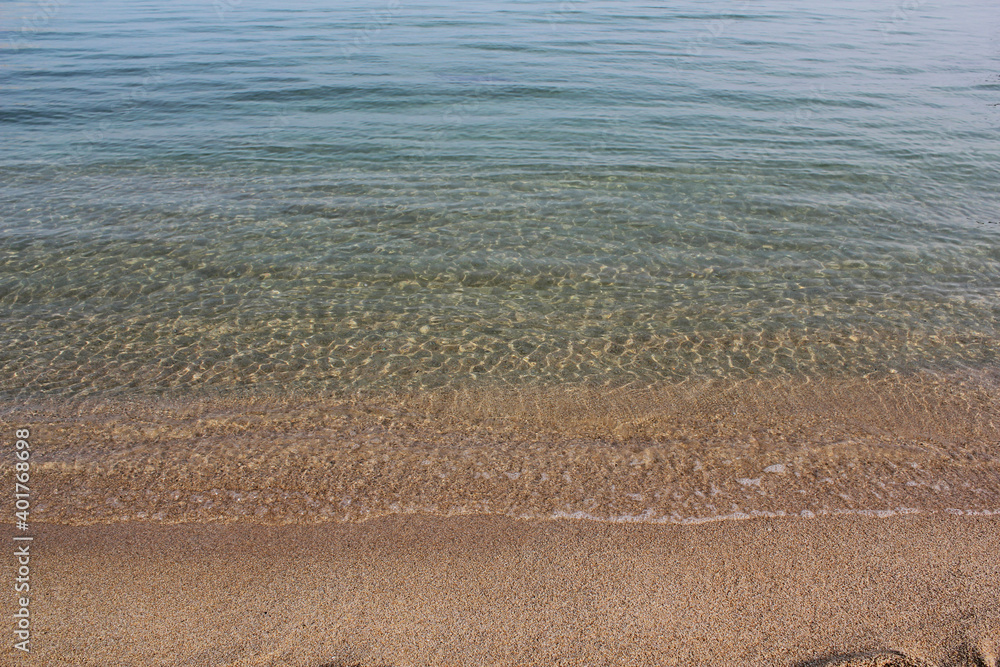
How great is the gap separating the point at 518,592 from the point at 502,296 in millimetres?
5269

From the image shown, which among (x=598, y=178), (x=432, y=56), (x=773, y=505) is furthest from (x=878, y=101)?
(x=773, y=505)

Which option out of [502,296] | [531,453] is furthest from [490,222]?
[531,453]

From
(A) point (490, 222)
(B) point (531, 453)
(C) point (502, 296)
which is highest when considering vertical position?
(A) point (490, 222)

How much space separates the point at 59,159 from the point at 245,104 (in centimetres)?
616

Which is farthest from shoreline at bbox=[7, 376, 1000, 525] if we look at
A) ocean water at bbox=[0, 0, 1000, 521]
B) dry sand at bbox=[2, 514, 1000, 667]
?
dry sand at bbox=[2, 514, 1000, 667]

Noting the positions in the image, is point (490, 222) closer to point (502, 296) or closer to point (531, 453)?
point (502, 296)

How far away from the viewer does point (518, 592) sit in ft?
15.8

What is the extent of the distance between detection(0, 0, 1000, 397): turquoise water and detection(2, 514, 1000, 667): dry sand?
249cm

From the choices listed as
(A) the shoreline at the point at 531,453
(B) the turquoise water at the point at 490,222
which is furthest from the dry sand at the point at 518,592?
(B) the turquoise water at the point at 490,222

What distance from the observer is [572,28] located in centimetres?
3397

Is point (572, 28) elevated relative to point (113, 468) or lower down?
elevated

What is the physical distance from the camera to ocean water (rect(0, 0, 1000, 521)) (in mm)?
6203

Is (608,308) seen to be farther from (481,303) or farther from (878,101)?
(878,101)

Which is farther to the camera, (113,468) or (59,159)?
(59,159)
